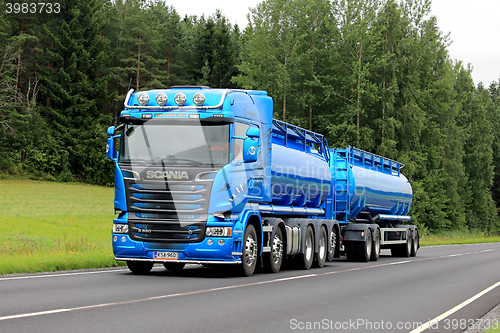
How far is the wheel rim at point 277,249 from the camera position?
51.9 ft

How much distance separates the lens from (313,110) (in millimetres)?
60875

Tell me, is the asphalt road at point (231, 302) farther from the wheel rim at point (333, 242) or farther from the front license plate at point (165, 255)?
the wheel rim at point (333, 242)

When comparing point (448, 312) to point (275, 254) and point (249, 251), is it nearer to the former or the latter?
point (249, 251)

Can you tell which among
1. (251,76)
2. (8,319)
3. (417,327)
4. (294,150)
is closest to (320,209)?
(294,150)

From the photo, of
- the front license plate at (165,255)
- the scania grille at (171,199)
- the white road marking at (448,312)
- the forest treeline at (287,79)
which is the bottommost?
the white road marking at (448,312)

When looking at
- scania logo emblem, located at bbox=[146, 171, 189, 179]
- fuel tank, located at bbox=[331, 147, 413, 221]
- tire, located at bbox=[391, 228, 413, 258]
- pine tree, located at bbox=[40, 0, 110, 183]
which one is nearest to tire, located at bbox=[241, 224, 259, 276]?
scania logo emblem, located at bbox=[146, 171, 189, 179]

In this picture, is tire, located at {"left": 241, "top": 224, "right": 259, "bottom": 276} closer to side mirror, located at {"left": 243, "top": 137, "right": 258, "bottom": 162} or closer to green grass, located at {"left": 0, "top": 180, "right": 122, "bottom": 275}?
side mirror, located at {"left": 243, "top": 137, "right": 258, "bottom": 162}

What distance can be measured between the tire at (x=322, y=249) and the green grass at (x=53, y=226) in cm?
614

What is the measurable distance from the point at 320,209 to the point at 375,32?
41.3 meters

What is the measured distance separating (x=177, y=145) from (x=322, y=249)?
7571 millimetres

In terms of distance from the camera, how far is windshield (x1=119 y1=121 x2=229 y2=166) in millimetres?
13352

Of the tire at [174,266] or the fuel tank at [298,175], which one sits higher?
the fuel tank at [298,175]

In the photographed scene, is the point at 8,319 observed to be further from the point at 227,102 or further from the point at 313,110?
the point at 313,110

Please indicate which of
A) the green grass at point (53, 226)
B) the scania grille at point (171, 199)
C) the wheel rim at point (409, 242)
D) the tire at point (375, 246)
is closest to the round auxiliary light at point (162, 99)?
the scania grille at point (171, 199)
